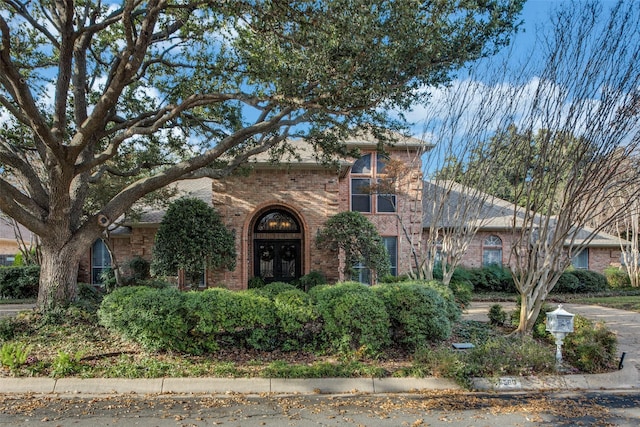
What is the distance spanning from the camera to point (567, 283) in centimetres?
1972

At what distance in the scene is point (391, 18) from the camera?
6418mm

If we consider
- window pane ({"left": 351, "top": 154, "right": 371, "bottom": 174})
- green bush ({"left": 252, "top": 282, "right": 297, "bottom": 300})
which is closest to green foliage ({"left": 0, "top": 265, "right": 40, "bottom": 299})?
window pane ({"left": 351, "top": 154, "right": 371, "bottom": 174})

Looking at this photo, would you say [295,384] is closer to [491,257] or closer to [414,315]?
[414,315]

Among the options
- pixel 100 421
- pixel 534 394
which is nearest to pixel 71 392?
pixel 100 421

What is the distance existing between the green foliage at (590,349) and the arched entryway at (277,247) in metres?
9.93

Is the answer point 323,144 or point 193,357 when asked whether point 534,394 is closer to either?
point 193,357

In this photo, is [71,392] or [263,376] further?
[263,376]

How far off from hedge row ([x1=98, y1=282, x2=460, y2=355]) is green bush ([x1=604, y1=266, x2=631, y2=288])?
1811 cm

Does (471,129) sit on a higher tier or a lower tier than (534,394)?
higher

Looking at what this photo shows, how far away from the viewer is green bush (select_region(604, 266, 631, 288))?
68.7 feet

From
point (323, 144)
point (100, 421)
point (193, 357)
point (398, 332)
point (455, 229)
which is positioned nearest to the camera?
point (100, 421)

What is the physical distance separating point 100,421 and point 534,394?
5.71m

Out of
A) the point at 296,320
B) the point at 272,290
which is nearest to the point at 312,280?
the point at 272,290

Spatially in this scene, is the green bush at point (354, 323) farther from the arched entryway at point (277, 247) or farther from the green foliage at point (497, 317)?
the arched entryway at point (277, 247)
